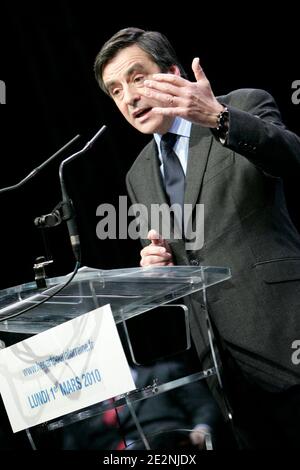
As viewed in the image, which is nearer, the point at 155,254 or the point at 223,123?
the point at 223,123

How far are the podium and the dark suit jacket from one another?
Result: 205 millimetres

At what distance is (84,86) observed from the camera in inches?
138

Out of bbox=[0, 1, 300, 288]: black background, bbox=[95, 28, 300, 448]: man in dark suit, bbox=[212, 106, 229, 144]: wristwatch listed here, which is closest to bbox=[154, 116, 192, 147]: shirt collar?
bbox=[95, 28, 300, 448]: man in dark suit

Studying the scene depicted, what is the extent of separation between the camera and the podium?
1443mm

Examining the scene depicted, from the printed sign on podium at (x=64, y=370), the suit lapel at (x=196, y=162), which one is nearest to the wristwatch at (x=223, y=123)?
the suit lapel at (x=196, y=162)

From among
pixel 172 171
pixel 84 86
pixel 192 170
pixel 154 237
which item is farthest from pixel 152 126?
pixel 84 86

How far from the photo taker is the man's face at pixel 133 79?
2.14m

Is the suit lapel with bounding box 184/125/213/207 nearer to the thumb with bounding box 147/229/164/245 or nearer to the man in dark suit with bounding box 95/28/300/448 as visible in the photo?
the man in dark suit with bounding box 95/28/300/448

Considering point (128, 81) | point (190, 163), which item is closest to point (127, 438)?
point (190, 163)

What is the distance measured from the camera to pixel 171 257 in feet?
6.22

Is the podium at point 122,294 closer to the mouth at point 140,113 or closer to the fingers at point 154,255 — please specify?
the fingers at point 154,255

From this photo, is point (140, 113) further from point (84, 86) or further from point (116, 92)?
point (84, 86)

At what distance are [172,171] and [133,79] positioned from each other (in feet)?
1.22
